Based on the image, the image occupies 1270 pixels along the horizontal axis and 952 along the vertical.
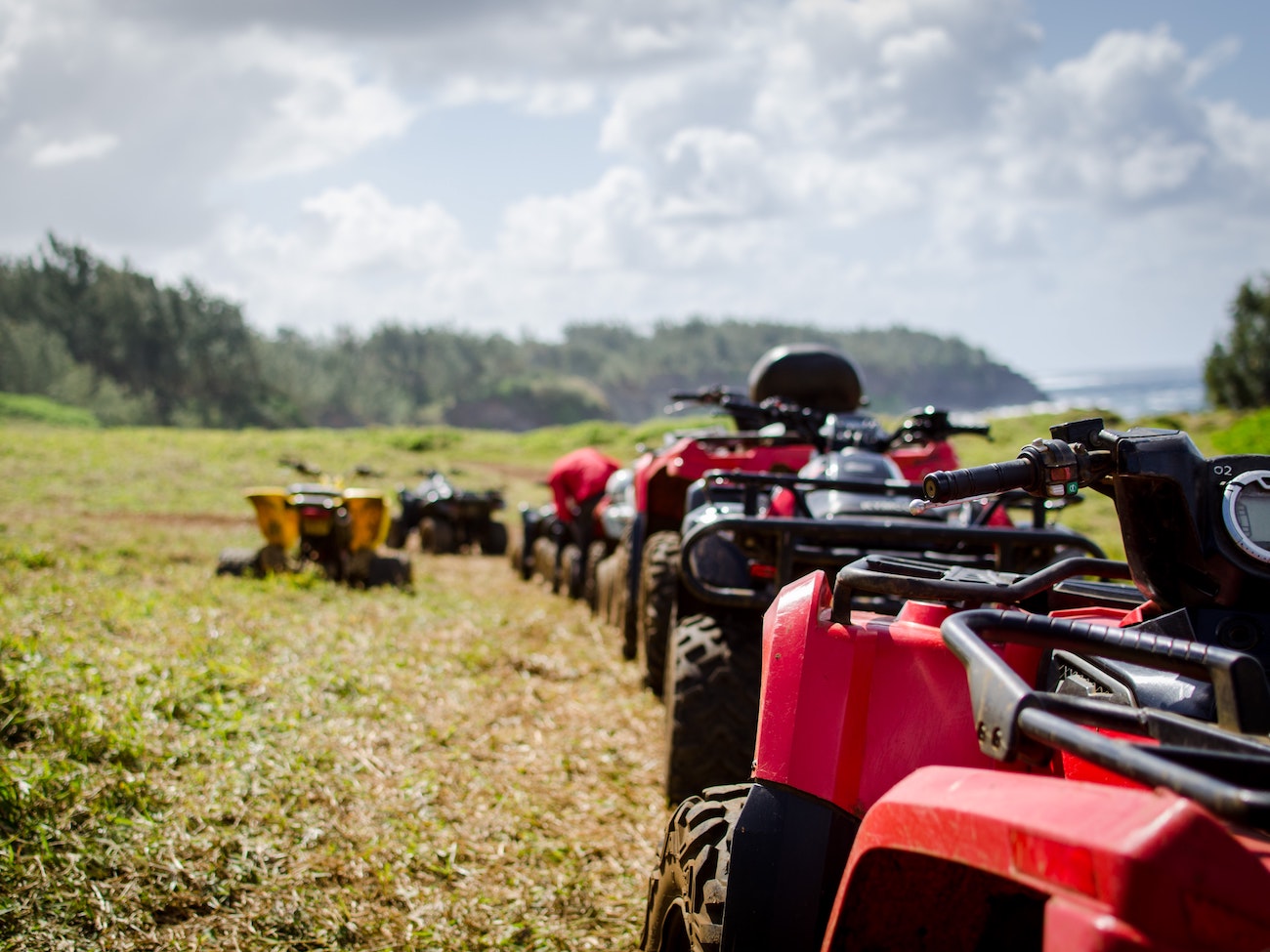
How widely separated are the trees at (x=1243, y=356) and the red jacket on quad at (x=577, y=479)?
96.0 feet

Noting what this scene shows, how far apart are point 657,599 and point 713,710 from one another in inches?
56.3

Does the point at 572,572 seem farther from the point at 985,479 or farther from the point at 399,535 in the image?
the point at 985,479

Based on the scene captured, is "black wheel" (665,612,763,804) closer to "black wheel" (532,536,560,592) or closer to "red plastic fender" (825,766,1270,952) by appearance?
"red plastic fender" (825,766,1270,952)

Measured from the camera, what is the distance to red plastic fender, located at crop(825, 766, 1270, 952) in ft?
3.34

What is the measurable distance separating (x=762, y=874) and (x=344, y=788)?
251cm

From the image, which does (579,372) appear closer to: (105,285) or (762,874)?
(105,285)

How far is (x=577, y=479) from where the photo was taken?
9.30 m

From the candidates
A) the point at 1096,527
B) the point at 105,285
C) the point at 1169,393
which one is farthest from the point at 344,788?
the point at 1169,393

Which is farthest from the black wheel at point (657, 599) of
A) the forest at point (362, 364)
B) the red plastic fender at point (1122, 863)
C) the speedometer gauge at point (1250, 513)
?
Result: the forest at point (362, 364)

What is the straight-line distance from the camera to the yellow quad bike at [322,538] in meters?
8.83

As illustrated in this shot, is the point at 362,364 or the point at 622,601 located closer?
the point at 622,601

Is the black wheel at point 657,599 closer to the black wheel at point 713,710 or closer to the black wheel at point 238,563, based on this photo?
the black wheel at point 713,710

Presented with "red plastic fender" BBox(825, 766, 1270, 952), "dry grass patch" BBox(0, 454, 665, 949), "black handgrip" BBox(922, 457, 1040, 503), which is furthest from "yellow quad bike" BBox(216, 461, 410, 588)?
"red plastic fender" BBox(825, 766, 1270, 952)

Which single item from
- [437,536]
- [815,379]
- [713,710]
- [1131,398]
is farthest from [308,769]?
[1131,398]
